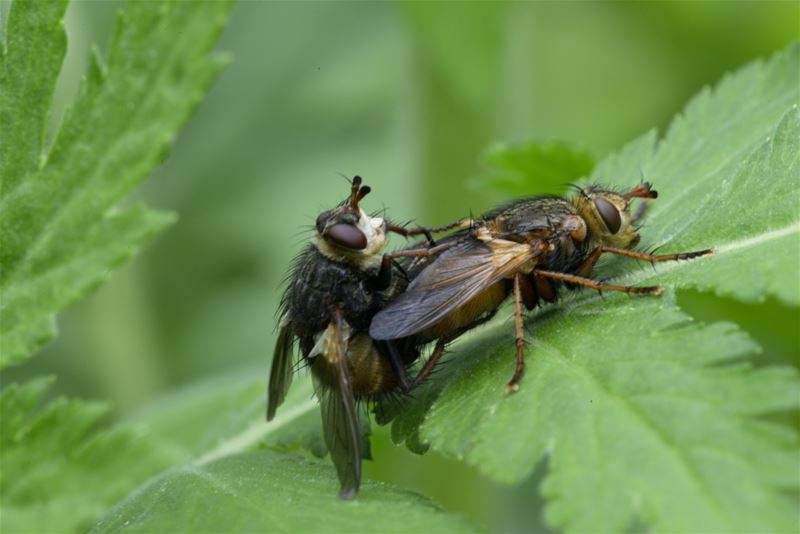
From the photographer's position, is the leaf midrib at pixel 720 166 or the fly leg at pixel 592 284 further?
the leaf midrib at pixel 720 166

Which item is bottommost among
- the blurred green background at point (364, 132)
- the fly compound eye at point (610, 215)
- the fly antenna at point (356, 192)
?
the fly compound eye at point (610, 215)

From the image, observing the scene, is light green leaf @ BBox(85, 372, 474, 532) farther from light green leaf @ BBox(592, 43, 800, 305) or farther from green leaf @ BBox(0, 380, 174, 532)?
light green leaf @ BBox(592, 43, 800, 305)

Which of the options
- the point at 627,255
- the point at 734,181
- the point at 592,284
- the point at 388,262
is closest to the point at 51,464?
the point at 388,262

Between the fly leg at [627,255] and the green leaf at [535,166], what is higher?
the green leaf at [535,166]

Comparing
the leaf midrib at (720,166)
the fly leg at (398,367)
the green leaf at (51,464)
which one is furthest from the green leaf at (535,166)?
the green leaf at (51,464)

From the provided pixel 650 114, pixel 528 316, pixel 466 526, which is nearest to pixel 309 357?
pixel 528 316

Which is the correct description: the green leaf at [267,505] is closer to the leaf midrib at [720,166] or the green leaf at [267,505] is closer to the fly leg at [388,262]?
the fly leg at [388,262]

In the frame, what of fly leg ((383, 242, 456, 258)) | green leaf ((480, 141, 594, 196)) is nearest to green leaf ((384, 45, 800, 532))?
fly leg ((383, 242, 456, 258))
